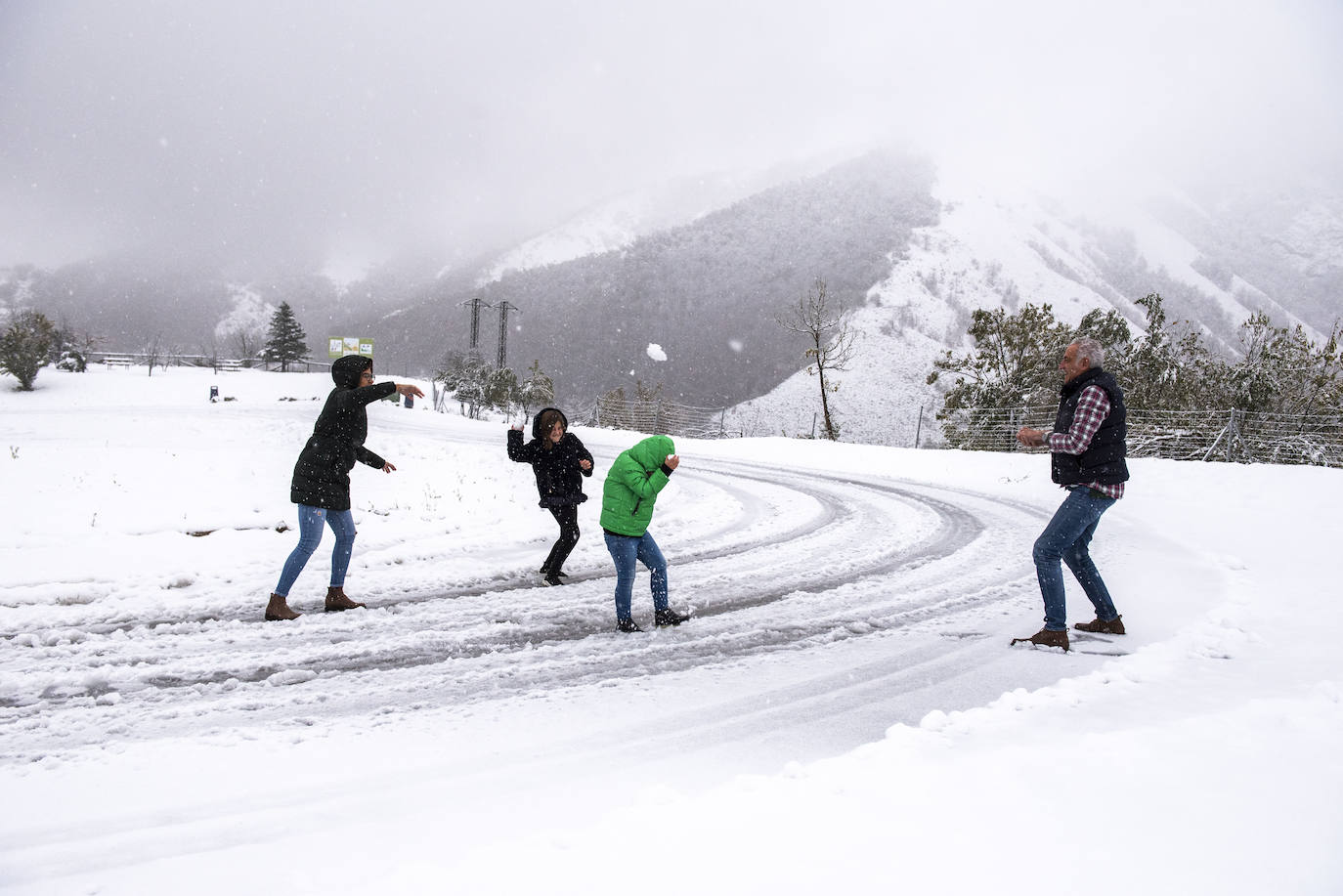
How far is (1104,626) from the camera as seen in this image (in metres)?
4.74

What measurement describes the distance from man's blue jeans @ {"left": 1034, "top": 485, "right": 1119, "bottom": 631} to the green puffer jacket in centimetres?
261

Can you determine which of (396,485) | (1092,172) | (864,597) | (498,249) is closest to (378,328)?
(498,249)

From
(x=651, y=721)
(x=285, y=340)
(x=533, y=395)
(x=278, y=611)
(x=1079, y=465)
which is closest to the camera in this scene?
(x=651, y=721)

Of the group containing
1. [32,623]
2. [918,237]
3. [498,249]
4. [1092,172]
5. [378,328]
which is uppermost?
[1092,172]

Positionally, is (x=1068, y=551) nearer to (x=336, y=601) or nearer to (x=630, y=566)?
(x=630, y=566)

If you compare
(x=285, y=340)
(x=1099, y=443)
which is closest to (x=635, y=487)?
(x=1099, y=443)

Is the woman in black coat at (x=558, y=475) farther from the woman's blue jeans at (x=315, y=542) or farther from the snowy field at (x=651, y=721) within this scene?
the woman's blue jeans at (x=315, y=542)

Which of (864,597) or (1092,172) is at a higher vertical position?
(1092,172)

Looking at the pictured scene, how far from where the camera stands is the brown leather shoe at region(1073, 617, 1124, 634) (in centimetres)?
471

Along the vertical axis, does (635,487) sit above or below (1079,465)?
below

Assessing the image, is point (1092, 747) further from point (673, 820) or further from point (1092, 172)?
point (1092, 172)

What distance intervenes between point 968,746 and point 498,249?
167180 mm

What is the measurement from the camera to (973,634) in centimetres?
477

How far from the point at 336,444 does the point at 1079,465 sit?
535cm
